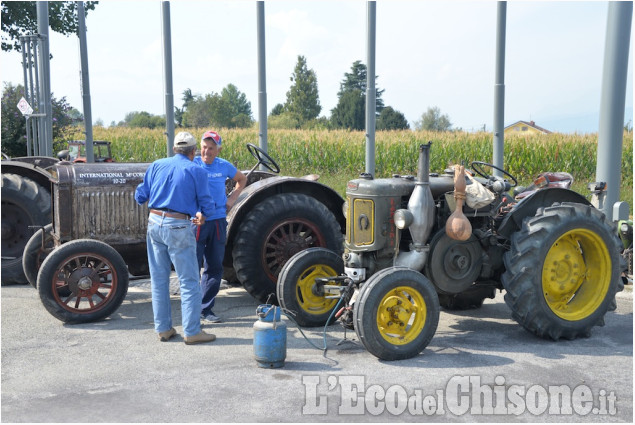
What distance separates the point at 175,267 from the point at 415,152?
16467 millimetres

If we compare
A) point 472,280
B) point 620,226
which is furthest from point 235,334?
point 620,226

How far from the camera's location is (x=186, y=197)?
5918 mm

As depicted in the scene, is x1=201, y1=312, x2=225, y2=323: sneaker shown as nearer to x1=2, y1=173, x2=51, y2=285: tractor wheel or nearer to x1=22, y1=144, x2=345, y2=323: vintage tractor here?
x1=22, y1=144, x2=345, y2=323: vintage tractor

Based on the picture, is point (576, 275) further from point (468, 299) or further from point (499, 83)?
point (499, 83)

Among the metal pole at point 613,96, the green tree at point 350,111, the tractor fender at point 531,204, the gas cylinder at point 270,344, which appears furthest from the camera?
the green tree at point 350,111

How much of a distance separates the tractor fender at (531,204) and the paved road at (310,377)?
3.10 ft

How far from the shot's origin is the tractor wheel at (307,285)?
623cm

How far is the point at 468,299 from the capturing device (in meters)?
7.14

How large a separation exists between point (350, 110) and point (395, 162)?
A: 38.0m

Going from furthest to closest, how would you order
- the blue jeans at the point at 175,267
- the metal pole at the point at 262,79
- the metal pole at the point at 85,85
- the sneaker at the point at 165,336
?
the metal pole at the point at 85,85
the metal pole at the point at 262,79
the sneaker at the point at 165,336
the blue jeans at the point at 175,267

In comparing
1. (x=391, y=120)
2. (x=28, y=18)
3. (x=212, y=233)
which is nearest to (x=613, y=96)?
(x=212, y=233)

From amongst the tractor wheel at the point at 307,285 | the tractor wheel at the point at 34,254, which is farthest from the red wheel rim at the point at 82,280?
the tractor wheel at the point at 307,285

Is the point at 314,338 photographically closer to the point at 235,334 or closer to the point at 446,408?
the point at 235,334

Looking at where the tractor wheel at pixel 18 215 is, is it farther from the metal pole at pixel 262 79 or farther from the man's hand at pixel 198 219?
the metal pole at pixel 262 79
